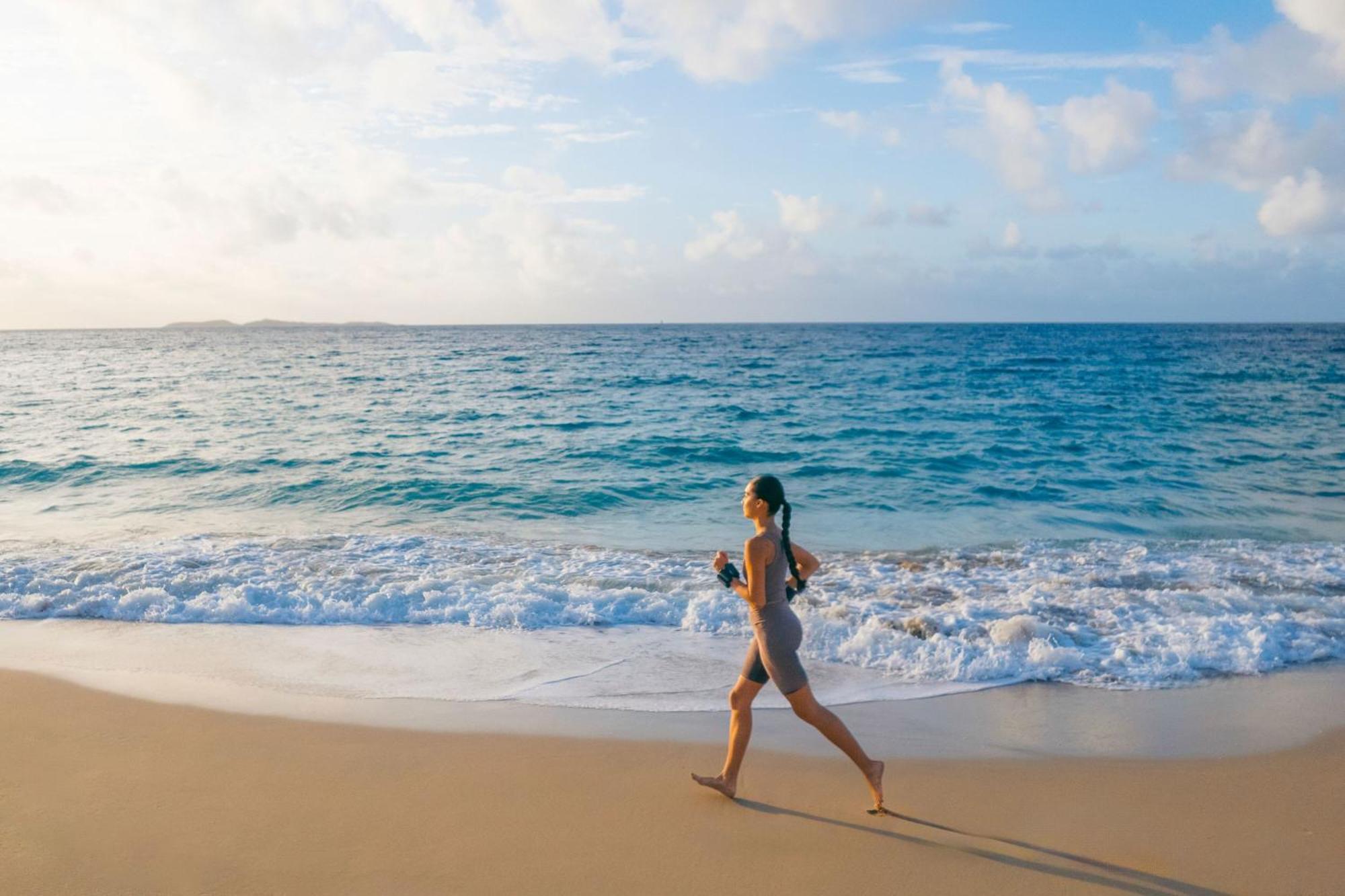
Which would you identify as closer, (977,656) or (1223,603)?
(977,656)

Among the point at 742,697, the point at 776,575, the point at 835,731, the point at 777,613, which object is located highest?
the point at 776,575

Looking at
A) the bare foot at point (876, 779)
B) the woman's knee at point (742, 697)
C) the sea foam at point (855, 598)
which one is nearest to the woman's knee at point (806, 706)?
the woman's knee at point (742, 697)

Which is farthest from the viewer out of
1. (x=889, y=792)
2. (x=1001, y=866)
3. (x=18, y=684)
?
(x=18, y=684)

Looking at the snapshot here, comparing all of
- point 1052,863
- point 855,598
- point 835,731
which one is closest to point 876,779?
point 835,731

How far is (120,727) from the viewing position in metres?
5.57

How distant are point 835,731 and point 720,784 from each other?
2.50 ft

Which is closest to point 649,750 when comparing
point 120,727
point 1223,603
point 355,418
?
point 120,727

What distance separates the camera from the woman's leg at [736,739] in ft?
15.3

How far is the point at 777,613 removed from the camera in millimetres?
4398

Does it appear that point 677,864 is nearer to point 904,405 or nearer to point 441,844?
point 441,844

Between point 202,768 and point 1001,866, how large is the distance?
4695 mm

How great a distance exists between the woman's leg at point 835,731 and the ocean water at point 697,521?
182 cm

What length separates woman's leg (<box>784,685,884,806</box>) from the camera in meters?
4.44

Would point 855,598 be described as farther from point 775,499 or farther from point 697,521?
point 775,499
